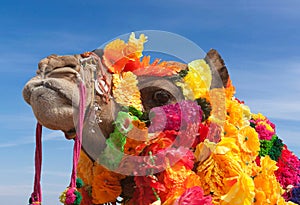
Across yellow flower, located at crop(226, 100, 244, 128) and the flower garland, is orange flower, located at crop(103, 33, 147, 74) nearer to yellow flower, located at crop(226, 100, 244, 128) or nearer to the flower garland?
the flower garland

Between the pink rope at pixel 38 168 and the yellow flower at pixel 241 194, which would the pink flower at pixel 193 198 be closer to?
the yellow flower at pixel 241 194

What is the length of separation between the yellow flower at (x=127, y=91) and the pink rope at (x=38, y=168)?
0.61 m

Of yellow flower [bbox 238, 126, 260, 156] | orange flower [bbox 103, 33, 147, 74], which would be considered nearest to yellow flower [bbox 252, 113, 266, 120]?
yellow flower [bbox 238, 126, 260, 156]

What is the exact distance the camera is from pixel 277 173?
18.1ft

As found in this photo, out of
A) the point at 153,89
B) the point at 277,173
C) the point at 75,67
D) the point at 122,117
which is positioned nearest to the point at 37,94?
the point at 75,67

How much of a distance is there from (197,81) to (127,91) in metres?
0.56

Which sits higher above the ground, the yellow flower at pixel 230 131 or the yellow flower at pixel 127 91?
the yellow flower at pixel 127 91

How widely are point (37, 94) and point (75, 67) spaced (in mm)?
346

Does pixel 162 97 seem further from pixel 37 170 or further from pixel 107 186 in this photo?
pixel 37 170

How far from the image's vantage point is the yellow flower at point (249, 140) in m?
4.69

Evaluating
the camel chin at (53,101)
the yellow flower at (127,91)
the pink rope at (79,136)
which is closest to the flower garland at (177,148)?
the yellow flower at (127,91)

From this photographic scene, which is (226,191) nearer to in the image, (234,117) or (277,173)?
(234,117)

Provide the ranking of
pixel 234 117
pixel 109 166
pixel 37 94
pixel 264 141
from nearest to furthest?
pixel 37 94, pixel 109 166, pixel 234 117, pixel 264 141

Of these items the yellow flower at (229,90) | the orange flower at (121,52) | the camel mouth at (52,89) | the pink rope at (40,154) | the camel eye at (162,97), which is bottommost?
the pink rope at (40,154)
